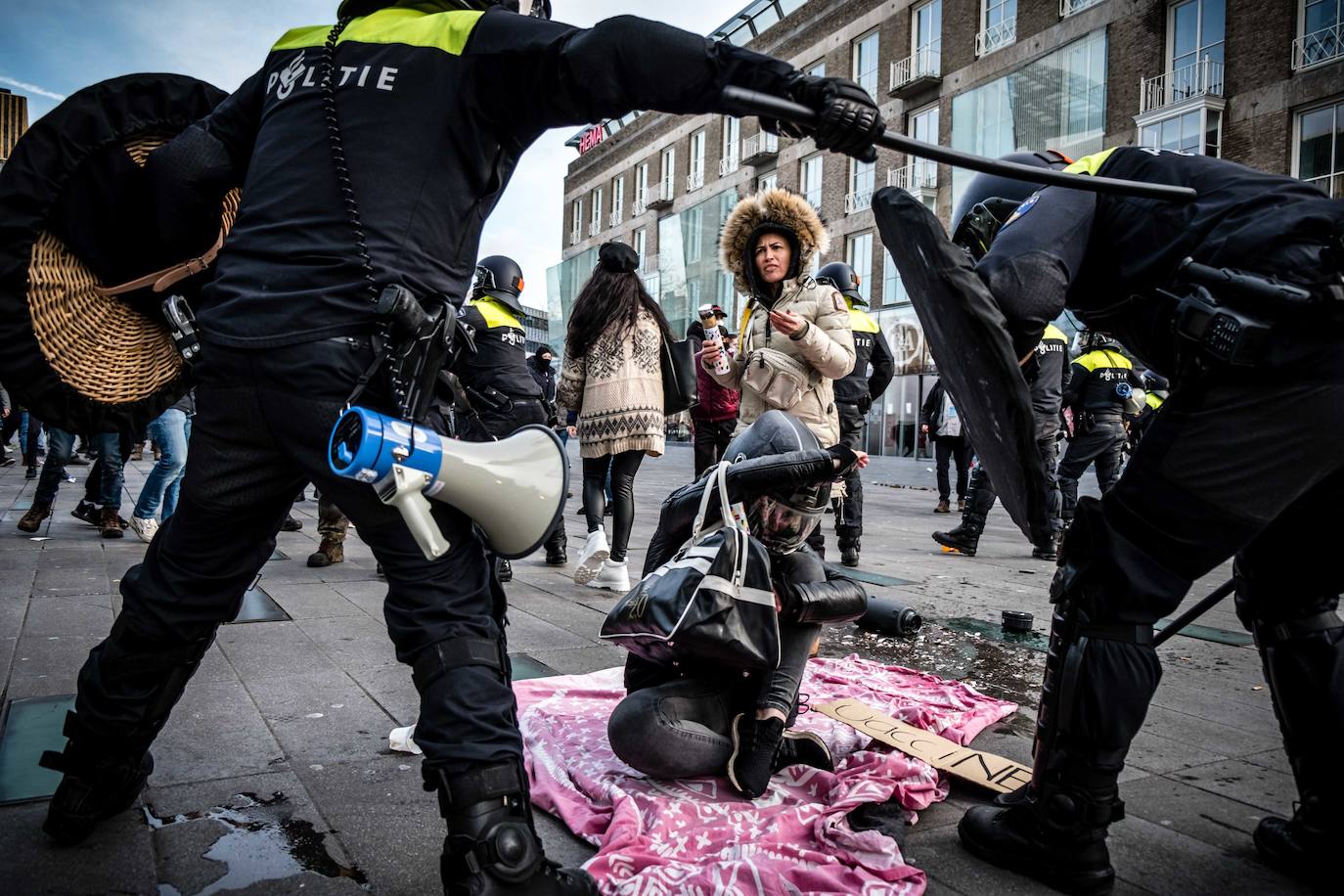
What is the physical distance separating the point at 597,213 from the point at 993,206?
4156 cm

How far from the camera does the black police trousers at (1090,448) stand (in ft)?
25.7

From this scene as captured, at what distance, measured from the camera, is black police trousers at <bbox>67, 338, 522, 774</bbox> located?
5.52 ft

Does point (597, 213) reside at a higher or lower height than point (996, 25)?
higher

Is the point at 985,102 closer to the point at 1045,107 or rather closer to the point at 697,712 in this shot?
the point at 1045,107

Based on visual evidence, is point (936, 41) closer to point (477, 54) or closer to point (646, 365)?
point (646, 365)

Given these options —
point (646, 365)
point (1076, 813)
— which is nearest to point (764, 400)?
point (646, 365)

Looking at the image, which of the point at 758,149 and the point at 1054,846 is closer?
the point at 1054,846

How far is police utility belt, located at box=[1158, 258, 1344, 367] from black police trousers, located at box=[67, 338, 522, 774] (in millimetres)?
1560

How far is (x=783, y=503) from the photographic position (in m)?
2.67

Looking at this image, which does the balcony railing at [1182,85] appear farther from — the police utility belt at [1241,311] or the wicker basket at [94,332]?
the wicker basket at [94,332]

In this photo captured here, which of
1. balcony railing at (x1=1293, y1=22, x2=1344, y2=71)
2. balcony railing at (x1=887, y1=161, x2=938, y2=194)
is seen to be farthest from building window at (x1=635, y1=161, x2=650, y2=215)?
balcony railing at (x1=1293, y1=22, x2=1344, y2=71)

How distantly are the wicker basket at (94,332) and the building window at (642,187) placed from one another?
1420 inches

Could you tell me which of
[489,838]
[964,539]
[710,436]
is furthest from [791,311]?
[964,539]

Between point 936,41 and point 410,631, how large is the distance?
83.0 ft
